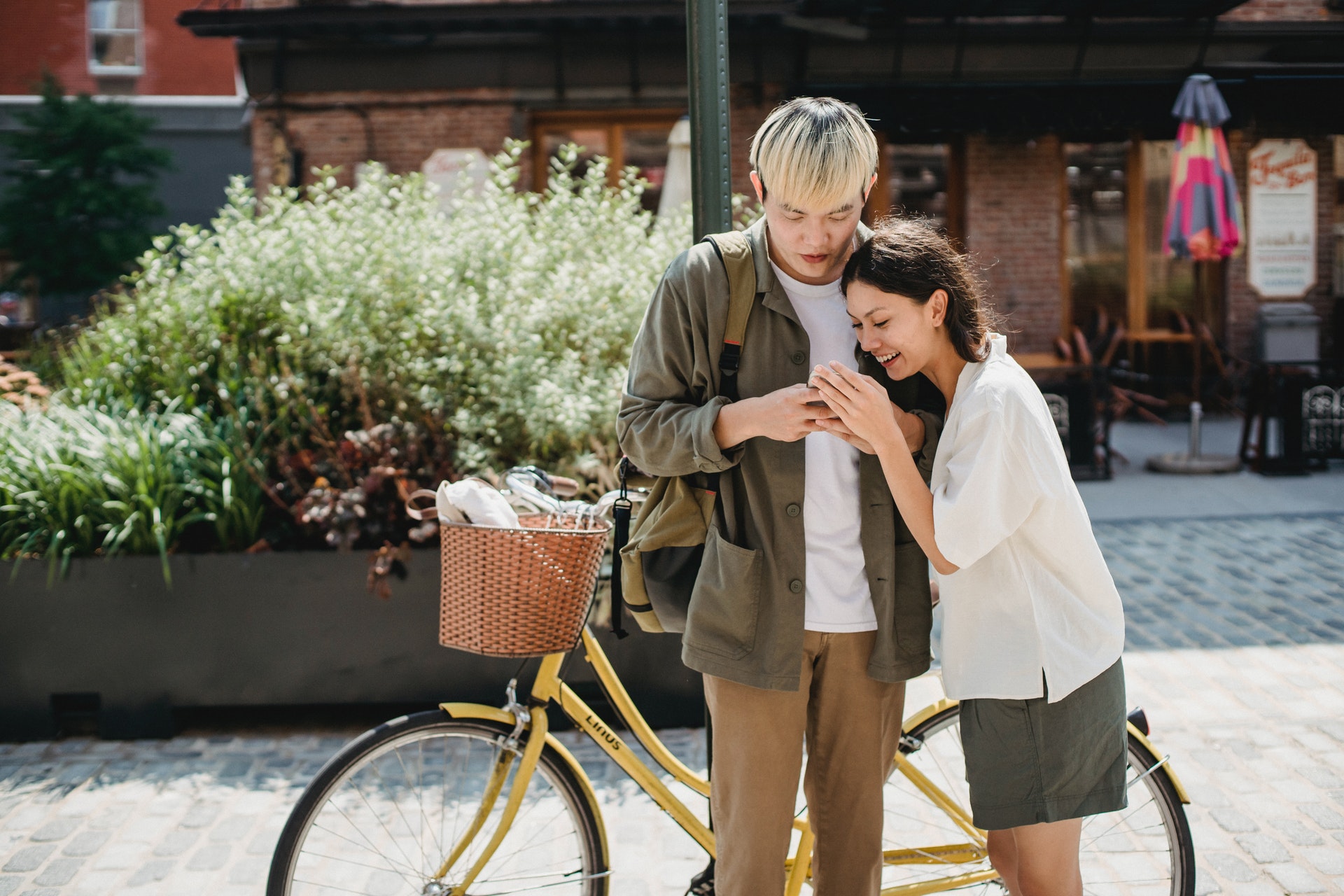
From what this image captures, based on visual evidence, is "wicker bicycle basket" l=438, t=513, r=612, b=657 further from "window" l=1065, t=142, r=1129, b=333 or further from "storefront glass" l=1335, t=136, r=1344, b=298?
"storefront glass" l=1335, t=136, r=1344, b=298

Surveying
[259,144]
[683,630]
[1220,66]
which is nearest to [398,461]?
[683,630]

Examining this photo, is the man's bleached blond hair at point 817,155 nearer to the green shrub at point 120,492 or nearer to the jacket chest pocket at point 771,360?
the jacket chest pocket at point 771,360

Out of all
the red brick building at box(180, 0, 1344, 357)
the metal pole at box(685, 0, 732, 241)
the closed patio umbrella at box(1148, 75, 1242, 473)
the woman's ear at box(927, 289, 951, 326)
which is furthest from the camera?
the red brick building at box(180, 0, 1344, 357)

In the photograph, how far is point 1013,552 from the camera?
1.98 meters

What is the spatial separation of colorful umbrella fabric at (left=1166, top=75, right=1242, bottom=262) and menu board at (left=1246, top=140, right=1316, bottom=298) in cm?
325

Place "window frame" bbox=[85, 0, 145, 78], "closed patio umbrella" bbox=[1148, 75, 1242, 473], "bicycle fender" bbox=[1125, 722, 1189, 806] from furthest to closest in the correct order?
"window frame" bbox=[85, 0, 145, 78] < "closed patio umbrella" bbox=[1148, 75, 1242, 473] < "bicycle fender" bbox=[1125, 722, 1189, 806]

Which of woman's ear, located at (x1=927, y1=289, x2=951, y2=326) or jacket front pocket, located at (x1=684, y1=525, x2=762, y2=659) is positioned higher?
woman's ear, located at (x1=927, y1=289, x2=951, y2=326)

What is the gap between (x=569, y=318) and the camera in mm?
4809

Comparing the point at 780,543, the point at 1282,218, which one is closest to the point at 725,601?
the point at 780,543

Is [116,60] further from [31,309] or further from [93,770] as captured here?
[93,770]

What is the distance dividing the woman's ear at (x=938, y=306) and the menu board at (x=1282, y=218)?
40.1 feet

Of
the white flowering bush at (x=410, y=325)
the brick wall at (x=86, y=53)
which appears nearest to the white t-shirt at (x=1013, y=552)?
the white flowering bush at (x=410, y=325)

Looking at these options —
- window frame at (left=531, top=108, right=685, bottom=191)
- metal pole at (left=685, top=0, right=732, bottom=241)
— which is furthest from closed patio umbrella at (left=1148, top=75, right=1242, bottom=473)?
metal pole at (left=685, top=0, right=732, bottom=241)

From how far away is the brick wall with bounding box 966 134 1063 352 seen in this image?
12.1 meters
